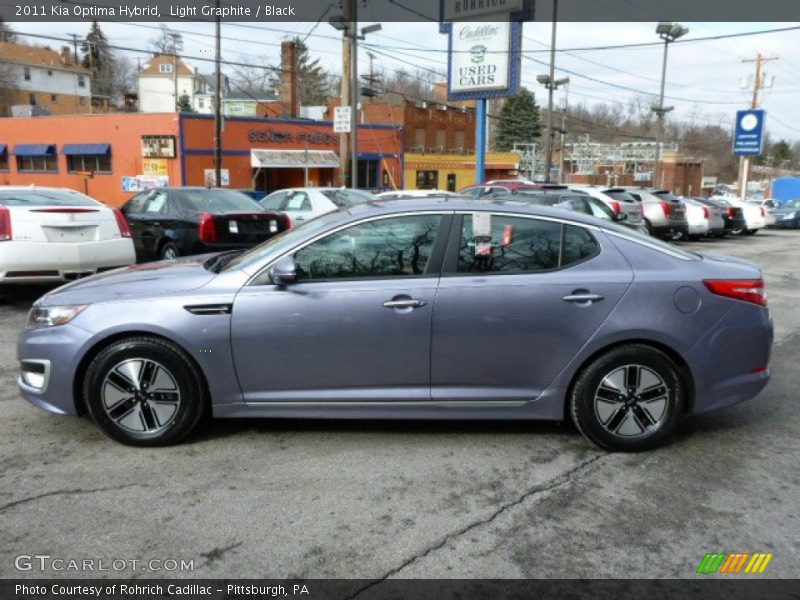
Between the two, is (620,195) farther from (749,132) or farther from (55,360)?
(749,132)

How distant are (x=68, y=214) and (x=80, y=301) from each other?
406cm

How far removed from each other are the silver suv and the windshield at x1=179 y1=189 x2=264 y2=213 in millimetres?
12060

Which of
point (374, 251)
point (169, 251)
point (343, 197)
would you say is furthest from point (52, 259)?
point (343, 197)

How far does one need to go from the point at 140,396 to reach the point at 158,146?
31472mm

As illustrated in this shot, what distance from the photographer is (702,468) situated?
13.0 feet

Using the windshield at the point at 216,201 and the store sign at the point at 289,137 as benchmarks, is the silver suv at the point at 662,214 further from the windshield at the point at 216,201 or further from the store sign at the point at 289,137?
the store sign at the point at 289,137

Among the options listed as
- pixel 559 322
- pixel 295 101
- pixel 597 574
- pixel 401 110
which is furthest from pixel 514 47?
pixel 295 101

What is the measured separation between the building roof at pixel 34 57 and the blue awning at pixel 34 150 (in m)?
41.9

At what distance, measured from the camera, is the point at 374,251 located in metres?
4.12

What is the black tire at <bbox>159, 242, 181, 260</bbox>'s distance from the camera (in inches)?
400

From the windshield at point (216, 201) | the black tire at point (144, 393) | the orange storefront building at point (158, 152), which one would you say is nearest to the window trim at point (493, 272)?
the black tire at point (144, 393)

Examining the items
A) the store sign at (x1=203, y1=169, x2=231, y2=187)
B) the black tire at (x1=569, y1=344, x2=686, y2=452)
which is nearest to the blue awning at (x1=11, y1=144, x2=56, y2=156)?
the store sign at (x1=203, y1=169, x2=231, y2=187)

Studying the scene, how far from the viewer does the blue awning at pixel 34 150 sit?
122 feet

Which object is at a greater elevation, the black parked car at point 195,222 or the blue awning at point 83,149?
the blue awning at point 83,149
